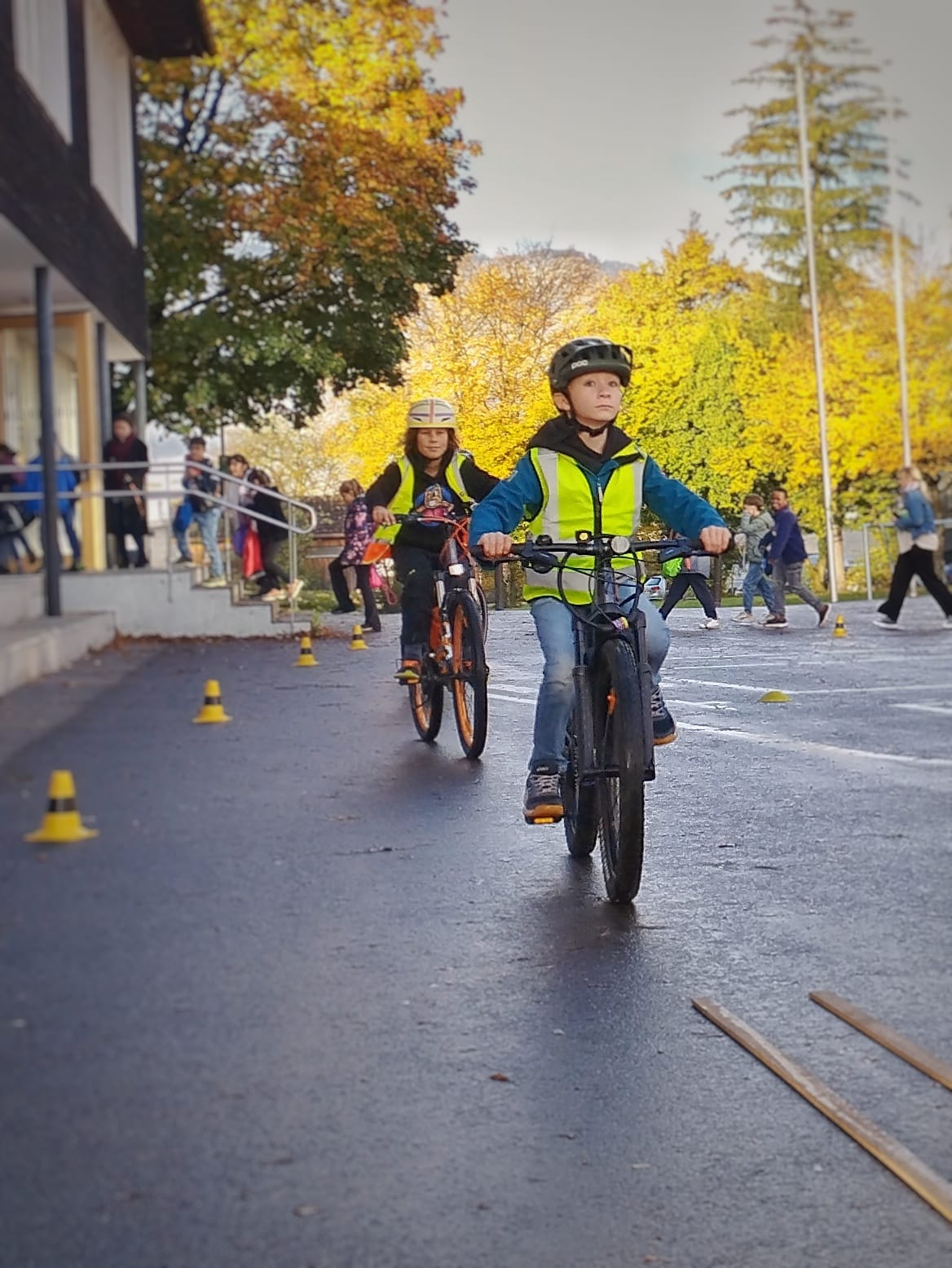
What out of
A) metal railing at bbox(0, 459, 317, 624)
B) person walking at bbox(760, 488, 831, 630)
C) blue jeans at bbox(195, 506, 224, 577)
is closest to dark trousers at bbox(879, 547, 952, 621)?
person walking at bbox(760, 488, 831, 630)

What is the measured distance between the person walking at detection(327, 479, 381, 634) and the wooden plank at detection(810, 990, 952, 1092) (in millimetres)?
930

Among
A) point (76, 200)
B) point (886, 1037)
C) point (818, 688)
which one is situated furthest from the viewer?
point (818, 688)

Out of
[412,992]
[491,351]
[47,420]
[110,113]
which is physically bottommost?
[412,992]

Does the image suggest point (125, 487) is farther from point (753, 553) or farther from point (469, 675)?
point (753, 553)

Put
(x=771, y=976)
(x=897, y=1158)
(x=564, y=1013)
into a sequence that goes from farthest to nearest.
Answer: (x=771, y=976) → (x=564, y=1013) → (x=897, y=1158)

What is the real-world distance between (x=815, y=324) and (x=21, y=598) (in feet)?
3.76

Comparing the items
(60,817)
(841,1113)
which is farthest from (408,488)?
(841,1113)

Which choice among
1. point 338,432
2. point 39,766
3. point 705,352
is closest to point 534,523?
point 338,432

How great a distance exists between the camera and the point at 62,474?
3.60ft

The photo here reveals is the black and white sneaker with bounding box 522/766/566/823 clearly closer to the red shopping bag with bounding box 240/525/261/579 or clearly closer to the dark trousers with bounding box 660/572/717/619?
the dark trousers with bounding box 660/572/717/619

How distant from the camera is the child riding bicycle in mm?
1512

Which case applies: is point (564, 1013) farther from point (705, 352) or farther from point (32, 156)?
point (32, 156)

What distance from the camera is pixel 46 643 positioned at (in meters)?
0.98

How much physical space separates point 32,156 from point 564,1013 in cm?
108
